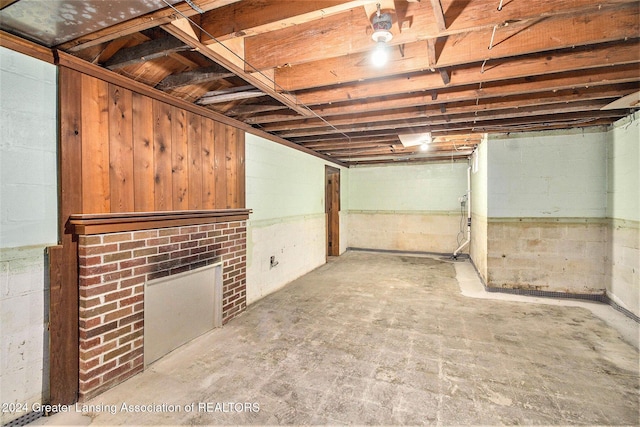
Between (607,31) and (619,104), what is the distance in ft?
5.49

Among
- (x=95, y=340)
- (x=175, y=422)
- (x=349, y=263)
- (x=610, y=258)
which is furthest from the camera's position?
(x=349, y=263)

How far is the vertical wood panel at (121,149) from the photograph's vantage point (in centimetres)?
214

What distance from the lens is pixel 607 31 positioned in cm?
178

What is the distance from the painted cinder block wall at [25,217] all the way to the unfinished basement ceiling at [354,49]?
31 cm

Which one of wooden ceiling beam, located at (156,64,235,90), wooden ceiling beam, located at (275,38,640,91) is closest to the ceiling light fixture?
wooden ceiling beam, located at (275,38,640,91)

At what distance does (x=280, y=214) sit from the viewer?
14.6 ft

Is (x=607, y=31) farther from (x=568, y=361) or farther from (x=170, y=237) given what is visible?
(x=170, y=237)

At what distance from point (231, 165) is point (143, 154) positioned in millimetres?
1094

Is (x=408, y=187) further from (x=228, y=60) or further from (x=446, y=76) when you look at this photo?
(x=228, y=60)

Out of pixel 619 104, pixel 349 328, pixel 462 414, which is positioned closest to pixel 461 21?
pixel 462 414

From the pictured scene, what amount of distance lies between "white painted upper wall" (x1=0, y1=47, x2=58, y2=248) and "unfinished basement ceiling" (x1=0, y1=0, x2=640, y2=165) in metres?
0.22

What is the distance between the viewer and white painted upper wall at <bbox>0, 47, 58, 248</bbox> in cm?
164

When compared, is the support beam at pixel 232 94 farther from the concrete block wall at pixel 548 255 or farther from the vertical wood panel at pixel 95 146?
the concrete block wall at pixel 548 255

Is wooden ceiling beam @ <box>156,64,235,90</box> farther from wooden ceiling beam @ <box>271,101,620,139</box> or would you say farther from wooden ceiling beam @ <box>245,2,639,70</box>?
wooden ceiling beam @ <box>271,101,620,139</box>
